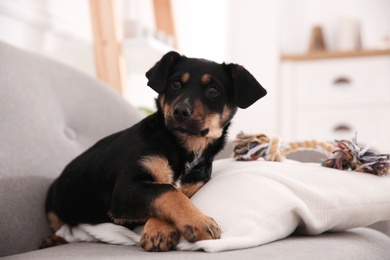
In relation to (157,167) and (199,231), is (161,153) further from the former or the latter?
(199,231)

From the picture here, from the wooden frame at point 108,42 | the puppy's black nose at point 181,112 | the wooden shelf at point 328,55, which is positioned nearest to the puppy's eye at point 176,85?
the puppy's black nose at point 181,112

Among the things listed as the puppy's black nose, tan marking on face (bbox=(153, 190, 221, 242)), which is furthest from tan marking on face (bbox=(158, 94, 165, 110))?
tan marking on face (bbox=(153, 190, 221, 242))

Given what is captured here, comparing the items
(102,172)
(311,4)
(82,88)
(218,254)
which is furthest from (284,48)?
(218,254)

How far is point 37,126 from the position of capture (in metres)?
1.62

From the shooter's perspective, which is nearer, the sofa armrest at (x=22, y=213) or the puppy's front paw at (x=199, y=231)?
the puppy's front paw at (x=199, y=231)

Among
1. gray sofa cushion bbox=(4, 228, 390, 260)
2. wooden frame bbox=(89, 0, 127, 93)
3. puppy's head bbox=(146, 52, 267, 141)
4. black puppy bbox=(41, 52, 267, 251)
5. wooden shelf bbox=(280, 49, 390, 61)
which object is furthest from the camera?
wooden shelf bbox=(280, 49, 390, 61)

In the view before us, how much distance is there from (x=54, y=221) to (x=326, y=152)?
0.87 metres

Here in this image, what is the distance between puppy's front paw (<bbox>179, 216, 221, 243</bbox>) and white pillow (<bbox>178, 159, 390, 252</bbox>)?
0.05 feet

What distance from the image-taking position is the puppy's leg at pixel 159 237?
1.08 metres

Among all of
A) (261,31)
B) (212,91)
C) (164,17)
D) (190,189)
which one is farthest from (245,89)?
(261,31)

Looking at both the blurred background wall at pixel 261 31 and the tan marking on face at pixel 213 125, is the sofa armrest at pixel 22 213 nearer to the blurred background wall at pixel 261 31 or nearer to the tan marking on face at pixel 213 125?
the tan marking on face at pixel 213 125

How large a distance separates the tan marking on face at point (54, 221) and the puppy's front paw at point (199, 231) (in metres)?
0.59

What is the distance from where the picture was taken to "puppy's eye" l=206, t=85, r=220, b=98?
4.62 ft

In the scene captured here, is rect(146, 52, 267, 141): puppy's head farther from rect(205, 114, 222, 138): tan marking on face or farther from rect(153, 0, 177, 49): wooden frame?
rect(153, 0, 177, 49): wooden frame
